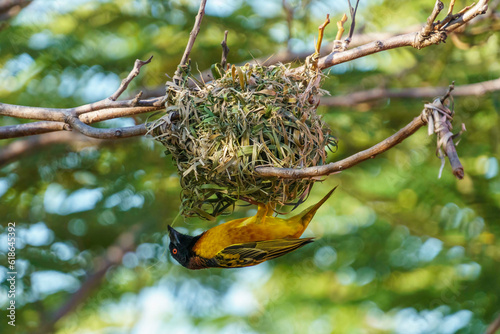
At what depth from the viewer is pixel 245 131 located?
322cm

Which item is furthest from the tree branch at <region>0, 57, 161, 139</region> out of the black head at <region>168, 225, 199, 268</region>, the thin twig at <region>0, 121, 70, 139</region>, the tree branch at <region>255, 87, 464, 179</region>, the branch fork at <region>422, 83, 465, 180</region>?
the branch fork at <region>422, 83, 465, 180</region>

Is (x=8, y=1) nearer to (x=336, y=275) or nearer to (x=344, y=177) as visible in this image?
(x=344, y=177)

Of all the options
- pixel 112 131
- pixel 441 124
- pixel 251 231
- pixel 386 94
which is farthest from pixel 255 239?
pixel 386 94

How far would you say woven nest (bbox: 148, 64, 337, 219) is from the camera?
10.5ft

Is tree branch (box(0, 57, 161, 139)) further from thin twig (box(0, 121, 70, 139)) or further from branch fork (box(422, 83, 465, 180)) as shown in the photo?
branch fork (box(422, 83, 465, 180))

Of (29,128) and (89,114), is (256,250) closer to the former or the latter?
(89,114)

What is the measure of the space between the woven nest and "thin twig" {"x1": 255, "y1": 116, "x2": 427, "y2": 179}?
0.46 metres

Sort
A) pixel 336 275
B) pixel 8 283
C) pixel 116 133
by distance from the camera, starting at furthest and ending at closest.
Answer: pixel 336 275
pixel 8 283
pixel 116 133

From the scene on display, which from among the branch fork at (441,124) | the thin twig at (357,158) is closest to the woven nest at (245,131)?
the thin twig at (357,158)

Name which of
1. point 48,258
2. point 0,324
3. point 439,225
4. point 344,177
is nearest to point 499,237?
point 439,225

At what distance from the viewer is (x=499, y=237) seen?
22.4ft

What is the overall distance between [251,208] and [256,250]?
3465mm

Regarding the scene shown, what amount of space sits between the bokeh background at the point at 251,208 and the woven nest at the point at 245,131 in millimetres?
2968

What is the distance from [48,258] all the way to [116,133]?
14.9 ft
